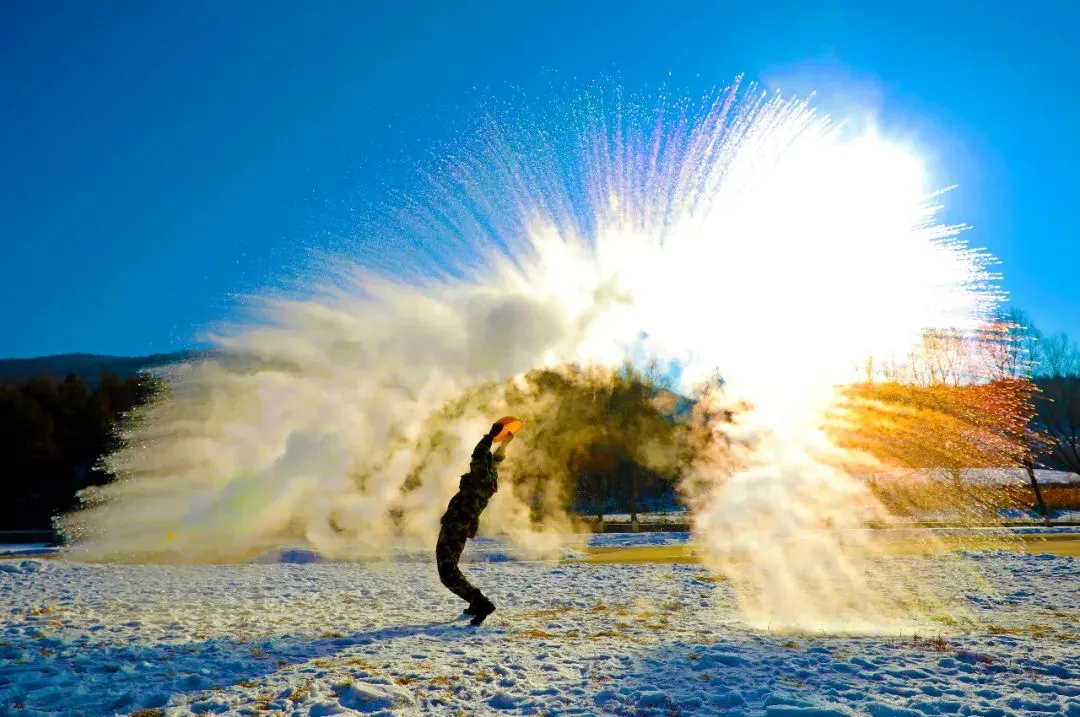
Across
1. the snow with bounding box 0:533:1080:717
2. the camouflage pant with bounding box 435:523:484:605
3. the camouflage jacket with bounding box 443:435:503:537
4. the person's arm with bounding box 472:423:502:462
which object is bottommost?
the snow with bounding box 0:533:1080:717

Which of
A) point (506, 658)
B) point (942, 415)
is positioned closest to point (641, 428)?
point (942, 415)

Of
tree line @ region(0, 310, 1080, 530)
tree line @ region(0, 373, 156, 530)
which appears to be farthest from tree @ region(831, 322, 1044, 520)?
tree line @ region(0, 373, 156, 530)

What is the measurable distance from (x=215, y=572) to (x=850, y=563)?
1539 centimetres

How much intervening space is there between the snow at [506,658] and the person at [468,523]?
1.21 feet

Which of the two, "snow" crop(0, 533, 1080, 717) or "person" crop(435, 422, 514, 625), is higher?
"person" crop(435, 422, 514, 625)

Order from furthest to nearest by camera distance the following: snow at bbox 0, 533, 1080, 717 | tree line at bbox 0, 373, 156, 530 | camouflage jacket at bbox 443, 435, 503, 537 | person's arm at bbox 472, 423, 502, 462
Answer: tree line at bbox 0, 373, 156, 530
person's arm at bbox 472, 423, 502, 462
camouflage jacket at bbox 443, 435, 503, 537
snow at bbox 0, 533, 1080, 717

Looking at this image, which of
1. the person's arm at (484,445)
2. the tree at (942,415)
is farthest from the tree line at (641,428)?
the person's arm at (484,445)

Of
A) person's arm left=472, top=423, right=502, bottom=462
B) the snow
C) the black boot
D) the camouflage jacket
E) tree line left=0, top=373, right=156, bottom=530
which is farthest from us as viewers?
tree line left=0, top=373, right=156, bottom=530

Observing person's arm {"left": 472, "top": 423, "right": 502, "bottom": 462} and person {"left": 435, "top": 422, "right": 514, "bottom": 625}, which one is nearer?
person {"left": 435, "top": 422, "right": 514, "bottom": 625}

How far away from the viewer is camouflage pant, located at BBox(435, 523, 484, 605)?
9.37 m

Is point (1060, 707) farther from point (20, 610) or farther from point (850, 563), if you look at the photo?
point (20, 610)

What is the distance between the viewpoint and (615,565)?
17578mm

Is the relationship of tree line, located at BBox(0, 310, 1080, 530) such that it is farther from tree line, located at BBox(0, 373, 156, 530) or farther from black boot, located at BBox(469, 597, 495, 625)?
black boot, located at BBox(469, 597, 495, 625)

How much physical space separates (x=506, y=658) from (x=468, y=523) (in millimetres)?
2684
